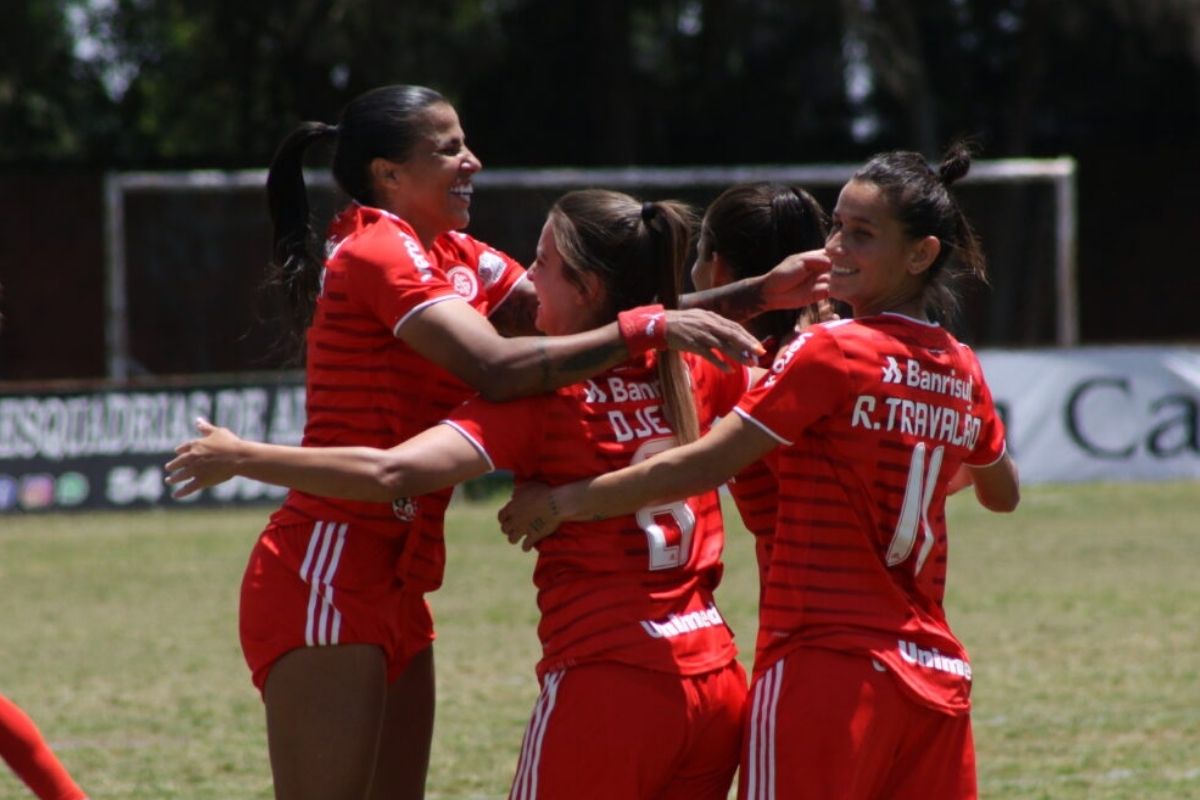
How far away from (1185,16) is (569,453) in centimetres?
2068

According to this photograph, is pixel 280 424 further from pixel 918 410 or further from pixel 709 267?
pixel 918 410

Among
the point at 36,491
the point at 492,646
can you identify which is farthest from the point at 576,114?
the point at 492,646

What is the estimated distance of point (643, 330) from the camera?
3.36 metres

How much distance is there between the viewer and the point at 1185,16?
2216 centimetres

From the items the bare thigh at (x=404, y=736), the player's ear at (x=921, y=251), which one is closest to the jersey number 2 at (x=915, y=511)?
the player's ear at (x=921, y=251)

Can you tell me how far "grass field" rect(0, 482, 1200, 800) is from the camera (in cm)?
671

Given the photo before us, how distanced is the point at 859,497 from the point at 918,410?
0.66 ft

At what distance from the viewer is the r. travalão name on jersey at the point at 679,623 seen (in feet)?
10.9

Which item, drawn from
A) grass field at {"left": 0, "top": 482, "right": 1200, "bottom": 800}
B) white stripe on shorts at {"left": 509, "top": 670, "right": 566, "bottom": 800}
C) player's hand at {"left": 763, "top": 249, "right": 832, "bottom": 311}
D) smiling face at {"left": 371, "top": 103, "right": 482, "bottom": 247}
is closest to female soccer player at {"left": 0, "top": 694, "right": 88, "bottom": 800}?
grass field at {"left": 0, "top": 482, "right": 1200, "bottom": 800}

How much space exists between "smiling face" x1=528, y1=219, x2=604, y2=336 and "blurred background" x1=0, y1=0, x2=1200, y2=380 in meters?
13.4

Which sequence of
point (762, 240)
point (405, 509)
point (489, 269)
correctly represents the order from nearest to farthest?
point (405, 509) < point (762, 240) < point (489, 269)

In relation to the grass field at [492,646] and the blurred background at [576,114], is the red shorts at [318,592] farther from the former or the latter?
the blurred background at [576,114]

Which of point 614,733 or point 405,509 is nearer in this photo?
point 614,733

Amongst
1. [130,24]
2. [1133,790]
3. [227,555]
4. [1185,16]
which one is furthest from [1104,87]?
[1133,790]
